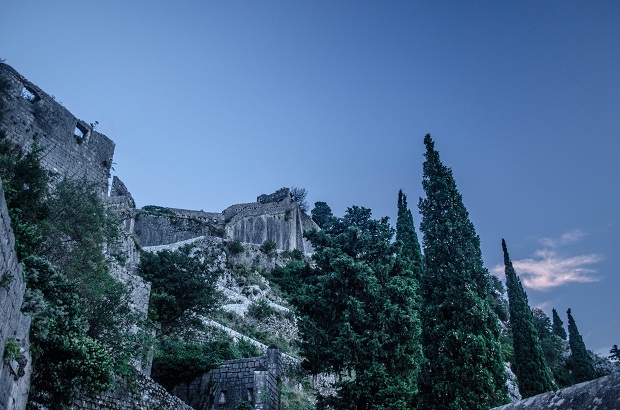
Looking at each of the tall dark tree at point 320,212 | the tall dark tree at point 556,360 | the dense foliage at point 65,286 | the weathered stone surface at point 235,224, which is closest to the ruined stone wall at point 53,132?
the dense foliage at point 65,286

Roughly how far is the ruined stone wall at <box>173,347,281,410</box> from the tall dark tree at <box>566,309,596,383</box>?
3348 cm

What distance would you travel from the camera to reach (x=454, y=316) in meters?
17.5

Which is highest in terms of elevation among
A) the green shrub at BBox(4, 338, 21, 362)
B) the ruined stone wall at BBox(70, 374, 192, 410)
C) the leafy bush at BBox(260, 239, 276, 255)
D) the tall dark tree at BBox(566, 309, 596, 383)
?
the leafy bush at BBox(260, 239, 276, 255)

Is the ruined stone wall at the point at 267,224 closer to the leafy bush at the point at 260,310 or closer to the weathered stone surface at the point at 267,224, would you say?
the weathered stone surface at the point at 267,224

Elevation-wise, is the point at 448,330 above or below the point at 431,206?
below

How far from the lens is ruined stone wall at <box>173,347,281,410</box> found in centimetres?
1678

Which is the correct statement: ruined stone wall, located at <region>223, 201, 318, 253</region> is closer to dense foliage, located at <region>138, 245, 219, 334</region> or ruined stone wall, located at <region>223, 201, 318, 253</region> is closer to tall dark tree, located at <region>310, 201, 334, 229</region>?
tall dark tree, located at <region>310, 201, 334, 229</region>

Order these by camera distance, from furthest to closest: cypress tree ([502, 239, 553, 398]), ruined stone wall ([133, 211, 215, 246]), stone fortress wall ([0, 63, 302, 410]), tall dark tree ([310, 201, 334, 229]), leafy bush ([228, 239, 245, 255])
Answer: tall dark tree ([310, 201, 334, 229]) → ruined stone wall ([133, 211, 215, 246]) → leafy bush ([228, 239, 245, 255]) → cypress tree ([502, 239, 553, 398]) → stone fortress wall ([0, 63, 302, 410])

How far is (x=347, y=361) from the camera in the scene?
16562mm

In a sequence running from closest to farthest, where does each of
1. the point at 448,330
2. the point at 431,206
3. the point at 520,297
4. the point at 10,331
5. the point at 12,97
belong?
the point at 10,331 → the point at 12,97 → the point at 448,330 → the point at 431,206 → the point at 520,297

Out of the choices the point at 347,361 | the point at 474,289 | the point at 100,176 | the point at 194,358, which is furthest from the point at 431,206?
the point at 100,176

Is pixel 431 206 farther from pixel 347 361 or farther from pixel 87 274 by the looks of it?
pixel 87 274

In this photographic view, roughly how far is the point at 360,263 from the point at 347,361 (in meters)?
3.85

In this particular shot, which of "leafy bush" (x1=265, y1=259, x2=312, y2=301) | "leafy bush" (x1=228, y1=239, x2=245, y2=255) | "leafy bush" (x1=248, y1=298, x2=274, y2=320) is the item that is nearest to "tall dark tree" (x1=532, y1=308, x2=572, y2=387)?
"leafy bush" (x1=265, y1=259, x2=312, y2=301)
